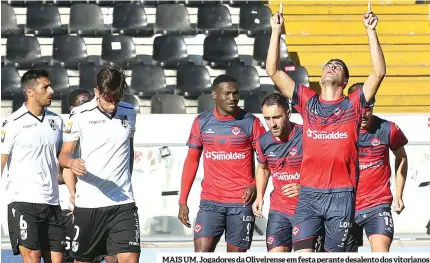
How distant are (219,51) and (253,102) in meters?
1.98

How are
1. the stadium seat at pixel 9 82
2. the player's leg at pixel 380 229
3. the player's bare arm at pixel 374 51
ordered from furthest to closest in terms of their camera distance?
the stadium seat at pixel 9 82 < the player's leg at pixel 380 229 < the player's bare arm at pixel 374 51

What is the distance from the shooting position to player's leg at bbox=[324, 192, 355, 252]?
9.00 m

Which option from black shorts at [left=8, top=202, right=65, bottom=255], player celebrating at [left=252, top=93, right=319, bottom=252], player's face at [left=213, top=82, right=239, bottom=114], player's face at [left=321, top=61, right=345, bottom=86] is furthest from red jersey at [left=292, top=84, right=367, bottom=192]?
black shorts at [left=8, top=202, right=65, bottom=255]

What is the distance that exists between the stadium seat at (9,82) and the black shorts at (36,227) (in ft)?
23.0

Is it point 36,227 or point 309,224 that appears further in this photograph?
point 36,227

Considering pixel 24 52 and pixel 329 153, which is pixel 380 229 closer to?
pixel 329 153

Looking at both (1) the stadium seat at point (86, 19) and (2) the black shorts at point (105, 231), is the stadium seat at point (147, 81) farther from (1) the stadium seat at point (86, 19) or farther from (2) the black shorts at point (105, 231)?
(2) the black shorts at point (105, 231)

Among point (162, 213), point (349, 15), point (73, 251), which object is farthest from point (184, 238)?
point (349, 15)

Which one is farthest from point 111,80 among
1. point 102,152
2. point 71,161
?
point 71,161

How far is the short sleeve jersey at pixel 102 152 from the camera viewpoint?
355 inches

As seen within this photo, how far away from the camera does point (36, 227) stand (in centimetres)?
1021

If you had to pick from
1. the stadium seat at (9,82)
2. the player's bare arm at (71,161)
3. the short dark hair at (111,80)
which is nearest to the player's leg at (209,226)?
the player's bare arm at (71,161)

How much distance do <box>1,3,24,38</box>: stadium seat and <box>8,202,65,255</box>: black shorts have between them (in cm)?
868

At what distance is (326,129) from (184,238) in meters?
6.11
